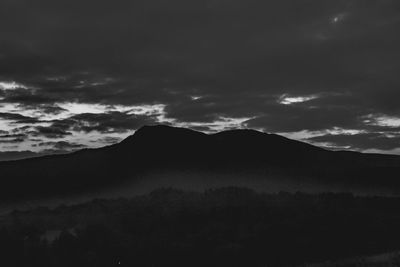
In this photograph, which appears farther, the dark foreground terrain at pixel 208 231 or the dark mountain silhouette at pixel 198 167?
the dark mountain silhouette at pixel 198 167

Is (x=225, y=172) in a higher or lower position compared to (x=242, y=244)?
higher

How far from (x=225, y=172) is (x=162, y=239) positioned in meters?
43.8

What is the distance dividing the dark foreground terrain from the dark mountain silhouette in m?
11.3

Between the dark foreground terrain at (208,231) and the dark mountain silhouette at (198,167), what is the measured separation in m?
11.3

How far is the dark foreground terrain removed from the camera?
38.5 m

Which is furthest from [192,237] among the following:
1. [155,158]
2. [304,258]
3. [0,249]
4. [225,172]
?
[155,158]

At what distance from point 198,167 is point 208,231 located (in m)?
41.3

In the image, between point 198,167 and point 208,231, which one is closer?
point 208,231

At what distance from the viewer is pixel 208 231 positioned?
4622cm

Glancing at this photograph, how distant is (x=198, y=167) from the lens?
87375mm

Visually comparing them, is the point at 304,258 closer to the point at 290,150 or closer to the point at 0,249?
the point at 0,249

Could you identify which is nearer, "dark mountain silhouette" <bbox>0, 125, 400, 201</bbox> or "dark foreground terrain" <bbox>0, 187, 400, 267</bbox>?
"dark foreground terrain" <bbox>0, 187, 400, 267</bbox>

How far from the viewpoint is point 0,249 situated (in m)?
38.7

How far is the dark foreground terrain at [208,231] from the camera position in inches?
1516
